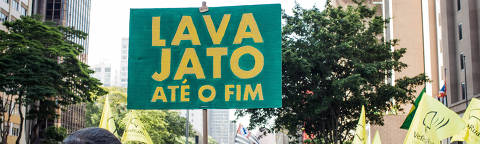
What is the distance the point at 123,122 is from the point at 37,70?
24.4m

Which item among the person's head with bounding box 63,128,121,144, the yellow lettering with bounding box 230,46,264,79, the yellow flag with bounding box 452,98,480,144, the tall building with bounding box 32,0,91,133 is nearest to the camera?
the person's head with bounding box 63,128,121,144

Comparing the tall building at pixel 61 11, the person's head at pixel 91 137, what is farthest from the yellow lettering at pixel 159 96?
the tall building at pixel 61 11

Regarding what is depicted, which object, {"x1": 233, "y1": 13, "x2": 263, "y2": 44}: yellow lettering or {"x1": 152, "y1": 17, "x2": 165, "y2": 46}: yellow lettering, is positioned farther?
{"x1": 152, "y1": 17, "x2": 165, "y2": 46}: yellow lettering

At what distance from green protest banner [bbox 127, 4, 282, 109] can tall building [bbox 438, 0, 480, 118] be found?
2796 centimetres

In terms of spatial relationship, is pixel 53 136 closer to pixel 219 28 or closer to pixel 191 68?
pixel 191 68

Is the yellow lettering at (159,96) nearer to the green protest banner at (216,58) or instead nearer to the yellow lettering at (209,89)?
the green protest banner at (216,58)

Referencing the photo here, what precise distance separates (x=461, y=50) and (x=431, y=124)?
2402 centimetres

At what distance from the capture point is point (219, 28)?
675 cm

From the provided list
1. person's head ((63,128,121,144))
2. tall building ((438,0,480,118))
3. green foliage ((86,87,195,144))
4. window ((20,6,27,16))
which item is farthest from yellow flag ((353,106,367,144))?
window ((20,6,27,16))

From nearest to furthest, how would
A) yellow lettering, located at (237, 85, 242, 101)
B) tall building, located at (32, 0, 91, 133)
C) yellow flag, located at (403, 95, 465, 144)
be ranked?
1. yellow lettering, located at (237, 85, 242, 101)
2. yellow flag, located at (403, 95, 465, 144)
3. tall building, located at (32, 0, 91, 133)

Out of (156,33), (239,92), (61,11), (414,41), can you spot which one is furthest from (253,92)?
(61,11)

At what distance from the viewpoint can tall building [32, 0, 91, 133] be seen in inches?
2810

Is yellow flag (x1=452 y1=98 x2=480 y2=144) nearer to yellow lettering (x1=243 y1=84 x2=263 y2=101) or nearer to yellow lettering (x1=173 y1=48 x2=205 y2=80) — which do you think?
yellow lettering (x1=243 y1=84 x2=263 y2=101)

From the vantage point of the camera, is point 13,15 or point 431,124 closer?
point 431,124
